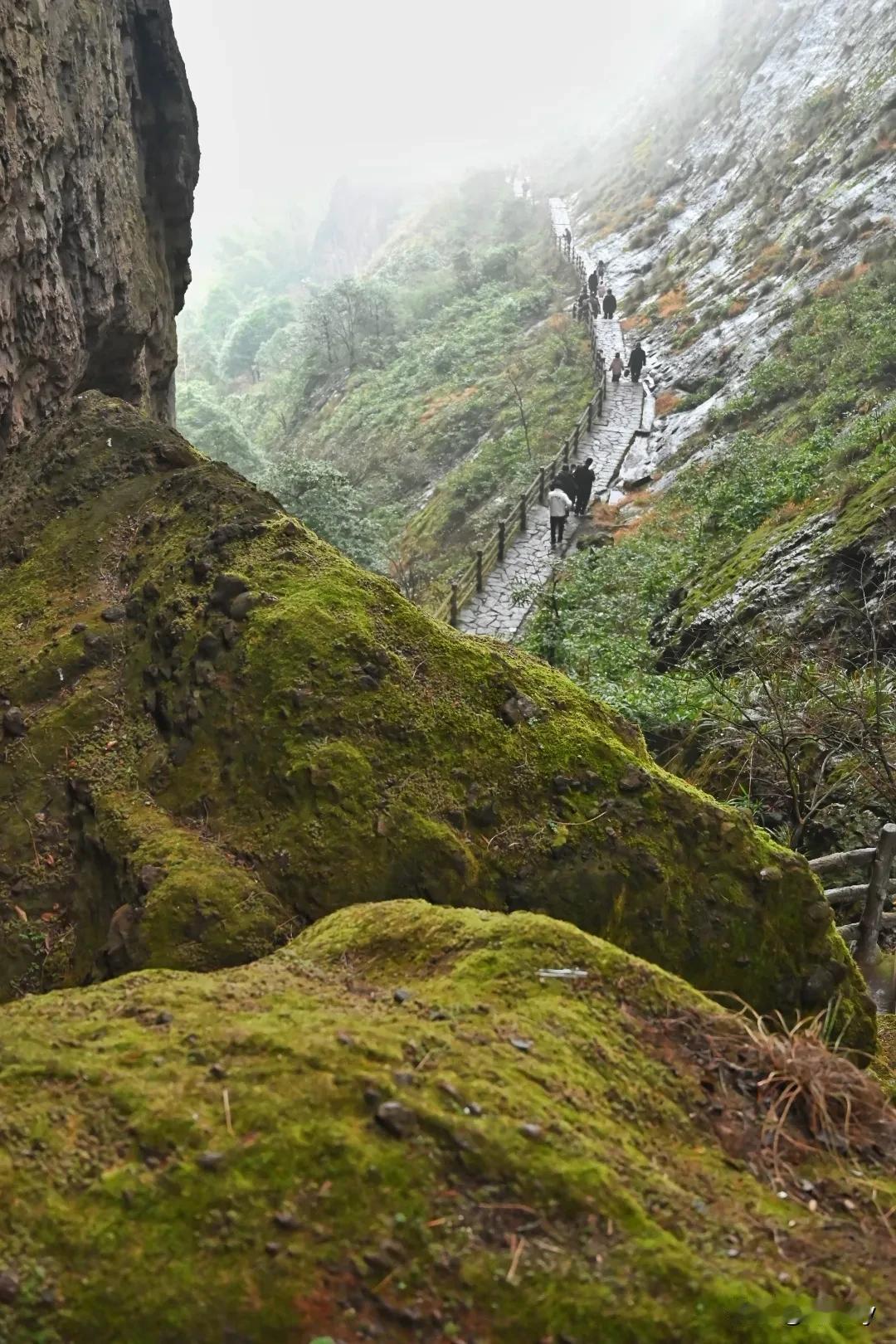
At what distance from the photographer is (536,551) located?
20.6 metres

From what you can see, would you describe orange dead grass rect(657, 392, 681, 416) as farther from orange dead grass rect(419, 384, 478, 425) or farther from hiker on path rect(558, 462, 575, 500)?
orange dead grass rect(419, 384, 478, 425)

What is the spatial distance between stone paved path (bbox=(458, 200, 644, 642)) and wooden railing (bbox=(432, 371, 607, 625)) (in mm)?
149

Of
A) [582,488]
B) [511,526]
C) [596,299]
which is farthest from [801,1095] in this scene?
[596,299]

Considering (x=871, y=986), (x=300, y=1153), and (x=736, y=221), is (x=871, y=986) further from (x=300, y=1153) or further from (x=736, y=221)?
(x=736, y=221)

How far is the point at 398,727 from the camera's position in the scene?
4.50 meters

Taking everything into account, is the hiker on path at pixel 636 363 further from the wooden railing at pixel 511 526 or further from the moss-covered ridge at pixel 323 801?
the moss-covered ridge at pixel 323 801

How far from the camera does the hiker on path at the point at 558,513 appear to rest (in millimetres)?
19453

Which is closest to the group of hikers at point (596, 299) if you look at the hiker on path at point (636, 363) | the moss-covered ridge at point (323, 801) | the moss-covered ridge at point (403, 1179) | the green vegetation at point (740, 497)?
the hiker on path at point (636, 363)

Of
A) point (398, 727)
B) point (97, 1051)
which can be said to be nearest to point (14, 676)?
point (398, 727)

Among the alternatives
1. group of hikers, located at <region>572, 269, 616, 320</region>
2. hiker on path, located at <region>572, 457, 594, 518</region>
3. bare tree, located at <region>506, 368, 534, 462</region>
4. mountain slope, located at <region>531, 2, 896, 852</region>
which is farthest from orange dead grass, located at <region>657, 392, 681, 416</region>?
group of hikers, located at <region>572, 269, 616, 320</region>

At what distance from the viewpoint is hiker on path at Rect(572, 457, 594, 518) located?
69.4 feet

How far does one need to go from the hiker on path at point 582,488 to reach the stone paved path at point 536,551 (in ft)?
1.03

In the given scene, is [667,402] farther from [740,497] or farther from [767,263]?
[740,497]

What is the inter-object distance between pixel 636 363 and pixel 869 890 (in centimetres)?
2618
